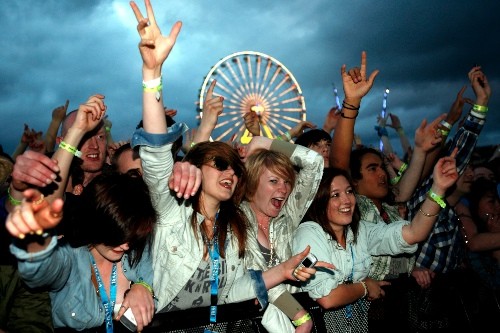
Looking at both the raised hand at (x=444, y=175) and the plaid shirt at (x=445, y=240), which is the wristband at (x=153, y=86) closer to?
the raised hand at (x=444, y=175)

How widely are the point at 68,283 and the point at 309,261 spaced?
4.12 feet

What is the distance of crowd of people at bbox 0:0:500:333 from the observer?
193cm

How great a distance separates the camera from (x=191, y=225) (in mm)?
2408

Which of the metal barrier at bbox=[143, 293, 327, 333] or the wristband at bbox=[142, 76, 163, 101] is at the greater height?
the wristband at bbox=[142, 76, 163, 101]

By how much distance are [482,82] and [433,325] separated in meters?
2.48

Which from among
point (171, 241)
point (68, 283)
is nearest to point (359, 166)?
point (171, 241)

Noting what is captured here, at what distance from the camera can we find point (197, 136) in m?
3.69

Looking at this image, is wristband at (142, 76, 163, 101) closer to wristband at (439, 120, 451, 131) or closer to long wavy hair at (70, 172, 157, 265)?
long wavy hair at (70, 172, 157, 265)

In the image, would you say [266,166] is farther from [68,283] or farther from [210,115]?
[68,283]

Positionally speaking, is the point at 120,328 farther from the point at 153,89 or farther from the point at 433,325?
the point at 433,325

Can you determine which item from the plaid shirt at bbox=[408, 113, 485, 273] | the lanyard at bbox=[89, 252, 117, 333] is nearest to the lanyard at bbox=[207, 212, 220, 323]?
the lanyard at bbox=[89, 252, 117, 333]

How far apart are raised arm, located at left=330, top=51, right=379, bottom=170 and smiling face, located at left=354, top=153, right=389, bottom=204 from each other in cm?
36

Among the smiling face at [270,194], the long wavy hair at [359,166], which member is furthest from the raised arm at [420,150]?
A: the smiling face at [270,194]

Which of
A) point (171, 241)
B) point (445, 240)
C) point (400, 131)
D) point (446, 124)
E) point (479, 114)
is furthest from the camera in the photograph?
point (400, 131)
